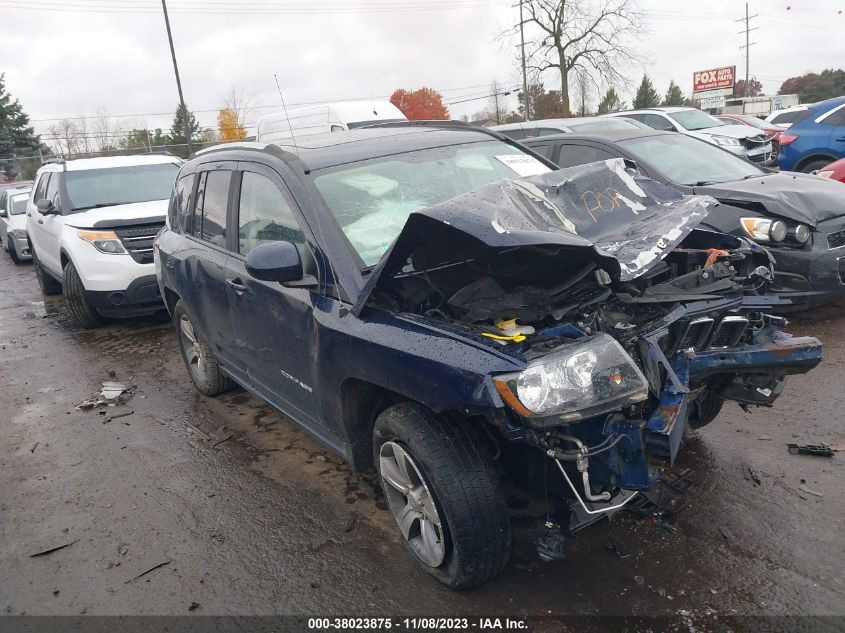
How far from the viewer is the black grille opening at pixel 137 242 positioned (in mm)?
7289

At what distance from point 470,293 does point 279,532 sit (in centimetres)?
165

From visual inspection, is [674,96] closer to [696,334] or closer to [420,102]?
[420,102]

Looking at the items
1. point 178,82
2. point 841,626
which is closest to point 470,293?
point 841,626

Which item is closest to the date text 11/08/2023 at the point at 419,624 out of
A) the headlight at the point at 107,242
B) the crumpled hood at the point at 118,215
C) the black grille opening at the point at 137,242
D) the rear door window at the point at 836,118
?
the black grille opening at the point at 137,242

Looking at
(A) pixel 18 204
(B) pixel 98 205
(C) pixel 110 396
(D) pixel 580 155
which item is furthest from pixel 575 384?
(A) pixel 18 204

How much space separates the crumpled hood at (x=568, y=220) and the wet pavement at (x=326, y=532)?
4.24 ft

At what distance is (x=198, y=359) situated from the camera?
538 centimetres

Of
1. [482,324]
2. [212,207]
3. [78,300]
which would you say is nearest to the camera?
[482,324]

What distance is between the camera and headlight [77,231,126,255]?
728cm

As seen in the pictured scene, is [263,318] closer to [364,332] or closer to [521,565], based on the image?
[364,332]

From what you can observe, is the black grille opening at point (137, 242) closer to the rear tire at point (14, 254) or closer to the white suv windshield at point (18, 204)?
the white suv windshield at point (18, 204)

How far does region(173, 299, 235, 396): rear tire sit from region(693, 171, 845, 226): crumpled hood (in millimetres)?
4401

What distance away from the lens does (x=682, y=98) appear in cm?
6494

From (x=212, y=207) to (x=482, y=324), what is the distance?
237 cm
